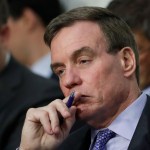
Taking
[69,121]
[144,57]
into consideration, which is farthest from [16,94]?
[69,121]

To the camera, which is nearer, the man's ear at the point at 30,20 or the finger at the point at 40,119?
the finger at the point at 40,119

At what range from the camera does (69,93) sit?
112 inches

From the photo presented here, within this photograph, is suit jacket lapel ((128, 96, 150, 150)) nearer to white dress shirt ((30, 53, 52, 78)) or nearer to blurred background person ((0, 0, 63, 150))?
blurred background person ((0, 0, 63, 150))

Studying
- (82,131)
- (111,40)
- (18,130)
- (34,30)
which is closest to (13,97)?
(18,130)

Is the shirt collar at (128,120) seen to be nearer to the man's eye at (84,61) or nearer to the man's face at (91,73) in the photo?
the man's face at (91,73)

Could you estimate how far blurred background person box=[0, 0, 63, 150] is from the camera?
12.7ft

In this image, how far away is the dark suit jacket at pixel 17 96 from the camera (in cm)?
386

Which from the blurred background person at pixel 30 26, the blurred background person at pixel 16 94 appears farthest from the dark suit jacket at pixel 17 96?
the blurred background person at pixel 30 26

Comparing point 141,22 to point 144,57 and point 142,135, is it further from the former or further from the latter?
point 142,135

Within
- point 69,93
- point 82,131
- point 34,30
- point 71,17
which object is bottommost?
point 34,30

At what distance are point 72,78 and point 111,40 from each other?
28cm

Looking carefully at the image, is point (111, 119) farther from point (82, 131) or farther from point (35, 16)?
point (35, 16)

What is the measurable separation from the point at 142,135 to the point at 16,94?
1.57 metres

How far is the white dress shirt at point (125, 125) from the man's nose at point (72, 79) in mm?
A: 260
